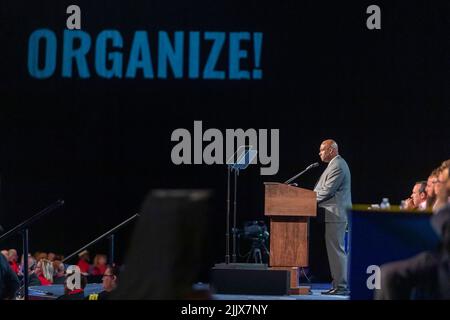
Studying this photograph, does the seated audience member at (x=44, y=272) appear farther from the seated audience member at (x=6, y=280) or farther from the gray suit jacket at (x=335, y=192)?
the seated audience member at (x=6, y=280)

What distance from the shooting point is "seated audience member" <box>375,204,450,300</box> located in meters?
3.71

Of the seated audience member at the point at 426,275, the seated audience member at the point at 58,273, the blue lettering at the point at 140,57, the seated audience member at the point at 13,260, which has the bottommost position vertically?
the seated audience member at the point at 58,273

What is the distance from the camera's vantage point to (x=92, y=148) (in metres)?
11.3

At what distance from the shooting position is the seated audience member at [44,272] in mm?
10609

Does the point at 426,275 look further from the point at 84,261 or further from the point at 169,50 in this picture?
the point at 84,261

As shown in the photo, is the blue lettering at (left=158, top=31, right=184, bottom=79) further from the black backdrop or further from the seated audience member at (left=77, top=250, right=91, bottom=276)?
the seated audience member at (left=77, top=250, right=91, bottom=276)

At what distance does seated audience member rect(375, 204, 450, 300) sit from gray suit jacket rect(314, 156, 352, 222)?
5263 mm

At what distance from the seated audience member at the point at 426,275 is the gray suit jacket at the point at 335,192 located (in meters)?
5.26

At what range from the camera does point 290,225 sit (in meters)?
9.02

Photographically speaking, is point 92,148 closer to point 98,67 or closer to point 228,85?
point 98,67

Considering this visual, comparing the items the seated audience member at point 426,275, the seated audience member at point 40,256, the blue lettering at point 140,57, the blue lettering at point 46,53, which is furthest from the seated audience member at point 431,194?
the blue lettering at point 46,53

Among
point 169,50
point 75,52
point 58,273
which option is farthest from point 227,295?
point 75,52

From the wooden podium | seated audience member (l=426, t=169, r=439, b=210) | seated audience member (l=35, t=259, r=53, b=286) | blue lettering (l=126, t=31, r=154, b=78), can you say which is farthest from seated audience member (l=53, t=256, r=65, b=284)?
seated audience member (l=426, t=169, r=439, b=210)

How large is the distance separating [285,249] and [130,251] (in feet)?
20.9
